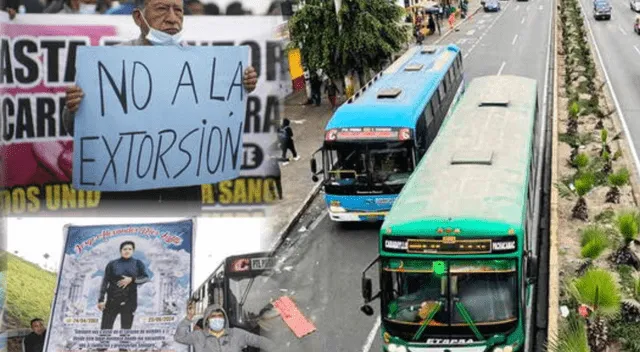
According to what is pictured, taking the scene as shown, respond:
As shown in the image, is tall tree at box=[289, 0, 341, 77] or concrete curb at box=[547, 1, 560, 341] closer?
concrete curb at box=[547, 1, 560, 341]

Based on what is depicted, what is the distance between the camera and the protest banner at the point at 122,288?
9.65m

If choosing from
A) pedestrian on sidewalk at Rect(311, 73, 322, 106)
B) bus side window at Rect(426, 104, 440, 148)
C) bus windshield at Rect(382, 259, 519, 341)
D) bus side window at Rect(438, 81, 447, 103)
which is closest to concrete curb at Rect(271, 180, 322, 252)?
bus side window at Rect(426, 104, 440, 148)

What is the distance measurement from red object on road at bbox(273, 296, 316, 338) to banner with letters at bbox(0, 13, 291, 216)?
5382 millimetres

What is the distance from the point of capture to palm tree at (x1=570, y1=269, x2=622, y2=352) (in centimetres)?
1098

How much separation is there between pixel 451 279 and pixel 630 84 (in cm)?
2817

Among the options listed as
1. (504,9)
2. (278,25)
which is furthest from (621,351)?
(504,9)

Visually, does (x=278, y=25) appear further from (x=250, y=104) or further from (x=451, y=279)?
(x=451, y=279)

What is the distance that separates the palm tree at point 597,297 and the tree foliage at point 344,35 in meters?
18.8

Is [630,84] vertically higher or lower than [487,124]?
lower

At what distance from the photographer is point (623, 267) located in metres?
14.7

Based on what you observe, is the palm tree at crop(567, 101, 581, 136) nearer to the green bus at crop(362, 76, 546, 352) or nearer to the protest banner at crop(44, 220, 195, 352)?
the green bus at crop(362, 76, 546, 352)

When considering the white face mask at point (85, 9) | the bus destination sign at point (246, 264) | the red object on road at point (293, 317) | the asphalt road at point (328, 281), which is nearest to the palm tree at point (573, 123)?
the asphalt road at point (328, 281)

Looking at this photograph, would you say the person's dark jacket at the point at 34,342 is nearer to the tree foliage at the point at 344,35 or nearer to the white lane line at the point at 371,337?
the white lane line at the point at 371,337

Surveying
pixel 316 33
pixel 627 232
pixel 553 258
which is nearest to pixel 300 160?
pixel 316 33
